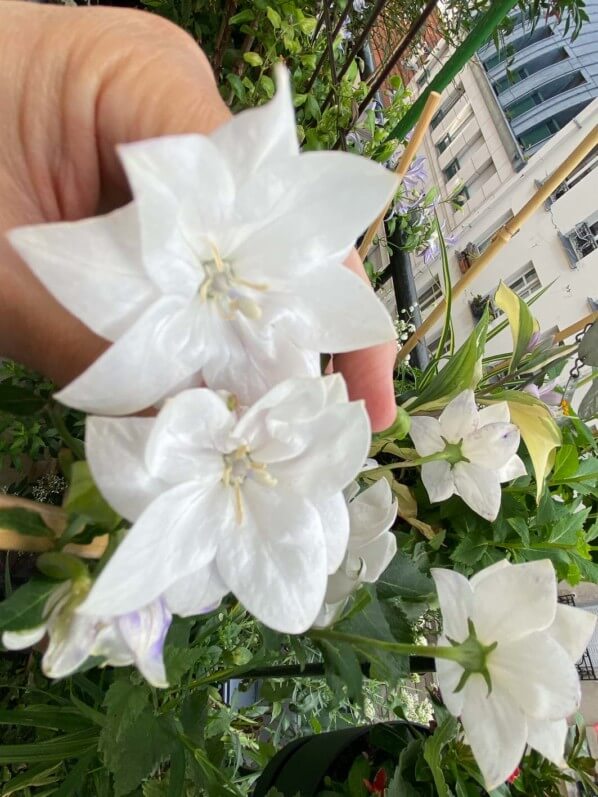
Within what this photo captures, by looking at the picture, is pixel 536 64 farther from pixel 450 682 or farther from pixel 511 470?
pixel 450 682

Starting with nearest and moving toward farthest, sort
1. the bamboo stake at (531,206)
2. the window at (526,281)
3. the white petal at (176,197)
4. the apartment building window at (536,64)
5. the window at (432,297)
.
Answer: the white petal at (176,197) → the bamboo stake at (531,206) → the window at (432,297) → the window at (526,281) → the apartment building window at (536,64)

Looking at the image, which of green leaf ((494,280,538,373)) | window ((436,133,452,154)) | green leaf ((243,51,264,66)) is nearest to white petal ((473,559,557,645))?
green leaf ((494,280,538,373))

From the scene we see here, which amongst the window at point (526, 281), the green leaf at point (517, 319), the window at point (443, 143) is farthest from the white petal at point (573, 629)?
the window at point (443, 143)

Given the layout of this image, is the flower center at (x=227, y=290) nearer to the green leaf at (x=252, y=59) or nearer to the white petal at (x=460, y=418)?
the white petal at (x=460, y=418)

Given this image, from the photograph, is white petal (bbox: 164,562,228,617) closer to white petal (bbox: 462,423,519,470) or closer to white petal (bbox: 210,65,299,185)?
white petal (bbox: 210,65,299,185)

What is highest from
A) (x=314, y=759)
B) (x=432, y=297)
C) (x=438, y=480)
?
(x=438, y=480)

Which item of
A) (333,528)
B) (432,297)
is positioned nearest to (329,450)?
(333,528)
